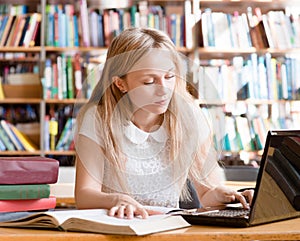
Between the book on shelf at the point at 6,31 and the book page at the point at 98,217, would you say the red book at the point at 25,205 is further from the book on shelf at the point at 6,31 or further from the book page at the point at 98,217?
the book on shelf at the point at 6,31

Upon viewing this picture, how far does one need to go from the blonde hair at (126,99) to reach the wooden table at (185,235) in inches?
12.6

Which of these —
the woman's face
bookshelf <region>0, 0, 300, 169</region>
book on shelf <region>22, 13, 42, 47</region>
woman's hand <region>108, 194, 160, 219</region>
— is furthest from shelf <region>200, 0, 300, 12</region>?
woman's hand <region>108, 194, 160, 219</region>

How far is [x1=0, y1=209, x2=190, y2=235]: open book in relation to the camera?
100 centimetres

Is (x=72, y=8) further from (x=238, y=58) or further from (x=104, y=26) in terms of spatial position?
(x=238, y=58)

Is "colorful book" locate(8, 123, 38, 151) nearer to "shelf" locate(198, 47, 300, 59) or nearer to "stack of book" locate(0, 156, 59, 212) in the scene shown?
"shelf" locate(198, 47, 300, 59)

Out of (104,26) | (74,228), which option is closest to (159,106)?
(74,228)

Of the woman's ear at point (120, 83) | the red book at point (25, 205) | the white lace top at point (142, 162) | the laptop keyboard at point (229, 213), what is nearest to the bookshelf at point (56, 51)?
the white lace top at point (142, 162)

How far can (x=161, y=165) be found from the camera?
1.54 meters

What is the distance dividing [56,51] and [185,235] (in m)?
3.54

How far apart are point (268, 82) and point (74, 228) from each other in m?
3.50

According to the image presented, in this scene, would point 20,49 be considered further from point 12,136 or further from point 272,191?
point 272,191

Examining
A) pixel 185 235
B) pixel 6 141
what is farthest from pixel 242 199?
pixel 6 141

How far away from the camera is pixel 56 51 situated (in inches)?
174

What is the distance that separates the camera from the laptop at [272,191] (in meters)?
1.09
